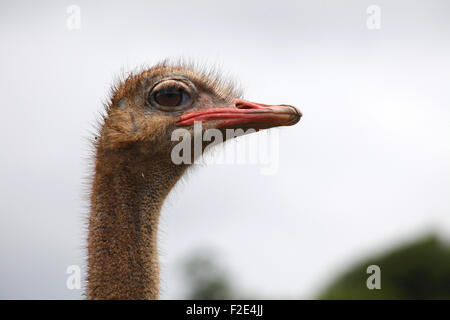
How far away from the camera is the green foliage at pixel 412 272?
46250 millimetres

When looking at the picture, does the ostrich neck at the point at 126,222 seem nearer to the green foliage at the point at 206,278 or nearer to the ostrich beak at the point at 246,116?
the ostrich beak at the point at 246,116

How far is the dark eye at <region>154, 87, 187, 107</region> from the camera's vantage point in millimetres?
5574

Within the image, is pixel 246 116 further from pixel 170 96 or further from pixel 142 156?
pixel 142 156

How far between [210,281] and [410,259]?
1290 cm

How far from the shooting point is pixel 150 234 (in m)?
5.27

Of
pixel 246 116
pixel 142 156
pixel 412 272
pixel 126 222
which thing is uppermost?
pixel 412 272

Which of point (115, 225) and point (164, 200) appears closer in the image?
point (115, 225)

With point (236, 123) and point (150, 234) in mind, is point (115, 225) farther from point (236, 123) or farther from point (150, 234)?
point (236, 123)

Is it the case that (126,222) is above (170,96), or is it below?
below

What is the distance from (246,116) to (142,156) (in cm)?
76

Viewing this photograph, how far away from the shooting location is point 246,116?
5.49 metres

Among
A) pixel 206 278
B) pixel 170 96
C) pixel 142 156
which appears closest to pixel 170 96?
pixel 170 96

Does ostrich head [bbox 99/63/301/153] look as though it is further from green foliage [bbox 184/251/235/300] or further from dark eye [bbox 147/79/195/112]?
green foliage [bbox 184/251/235/300]
